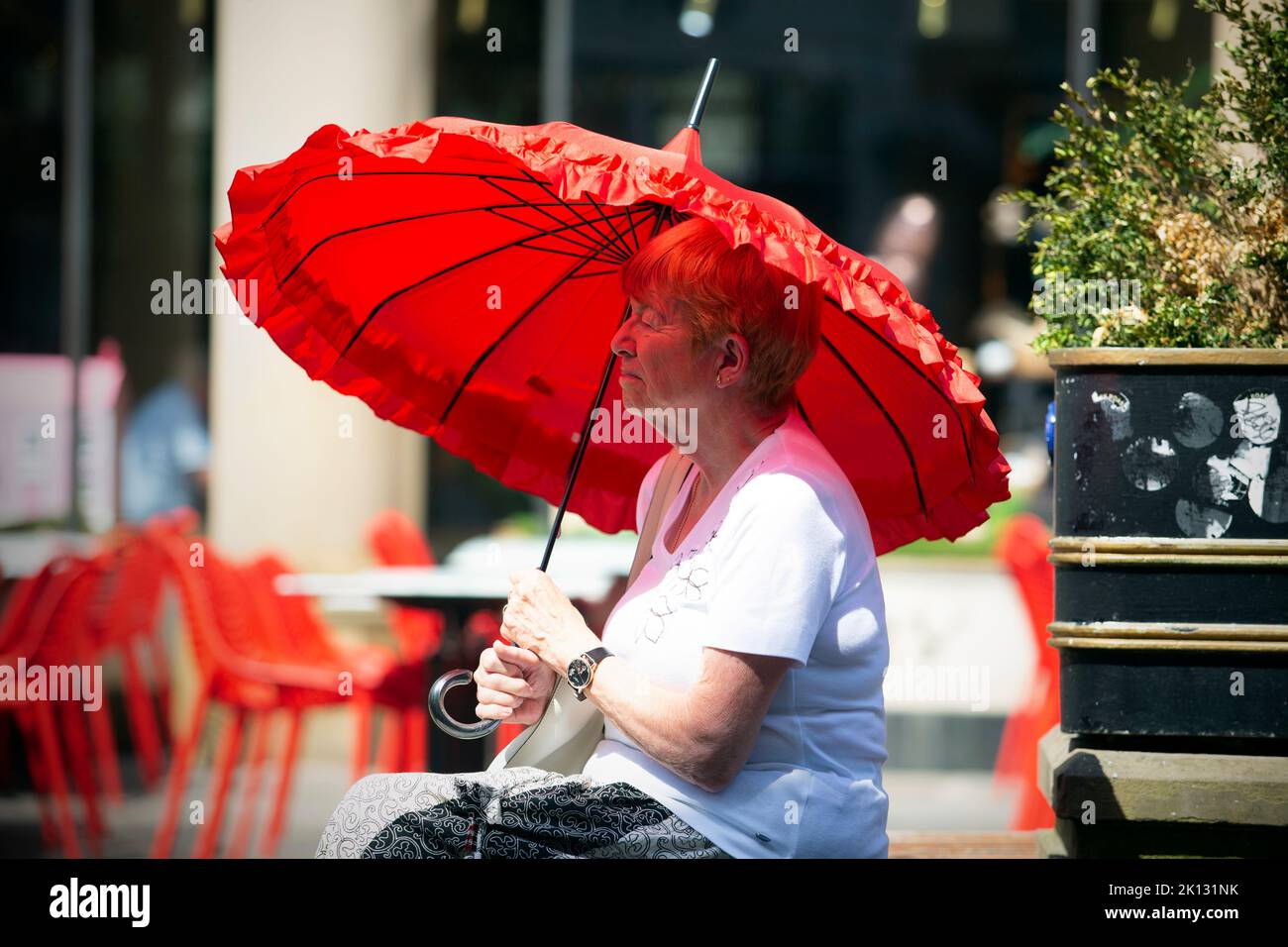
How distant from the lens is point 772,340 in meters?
2.49

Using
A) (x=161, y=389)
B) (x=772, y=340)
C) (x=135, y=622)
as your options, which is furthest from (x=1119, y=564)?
(x=161, y=389)

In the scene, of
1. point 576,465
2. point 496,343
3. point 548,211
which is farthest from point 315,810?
point 548,211

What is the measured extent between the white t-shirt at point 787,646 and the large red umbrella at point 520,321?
0.30 metres

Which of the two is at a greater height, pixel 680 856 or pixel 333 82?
pixel 333 82

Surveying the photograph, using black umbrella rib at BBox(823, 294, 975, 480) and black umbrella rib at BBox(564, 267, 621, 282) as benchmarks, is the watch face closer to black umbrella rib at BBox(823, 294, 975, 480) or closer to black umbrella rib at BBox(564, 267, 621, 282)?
black umbrella rib at BBox(823, 294, 975, 480)

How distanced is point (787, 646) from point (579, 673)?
1.17 feet

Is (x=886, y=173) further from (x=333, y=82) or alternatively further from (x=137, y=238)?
(x=137, y=238)

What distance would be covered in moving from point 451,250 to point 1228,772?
1.78 m

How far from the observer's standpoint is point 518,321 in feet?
10.1

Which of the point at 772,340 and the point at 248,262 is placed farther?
the point at 248,262

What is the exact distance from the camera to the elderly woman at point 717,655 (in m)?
2.23

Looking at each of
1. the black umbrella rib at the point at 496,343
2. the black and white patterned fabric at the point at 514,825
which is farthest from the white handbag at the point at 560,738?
the black umbrella rib at the point at 496,343

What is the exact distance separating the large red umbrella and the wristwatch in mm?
399

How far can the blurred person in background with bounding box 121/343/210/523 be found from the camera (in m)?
8.34
